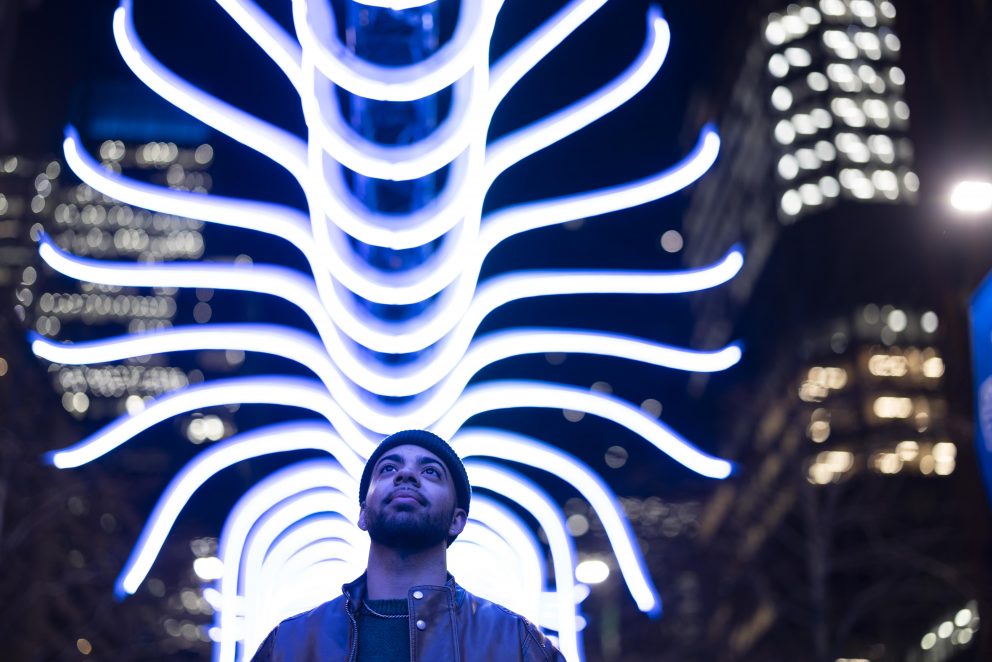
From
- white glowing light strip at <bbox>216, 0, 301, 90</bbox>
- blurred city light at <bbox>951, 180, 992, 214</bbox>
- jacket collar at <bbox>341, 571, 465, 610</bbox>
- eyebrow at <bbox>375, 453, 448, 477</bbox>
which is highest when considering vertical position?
blurred city light at <bbox>951, 180, 992, 214</bbox>

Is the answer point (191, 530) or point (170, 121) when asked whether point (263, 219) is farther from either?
point (170, 121)

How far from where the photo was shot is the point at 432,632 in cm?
386

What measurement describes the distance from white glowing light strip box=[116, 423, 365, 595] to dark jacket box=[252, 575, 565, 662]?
371 cm

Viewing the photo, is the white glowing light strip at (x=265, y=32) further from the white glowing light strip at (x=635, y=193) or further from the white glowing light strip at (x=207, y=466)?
the white glowing light strip at (x=207, y=466)

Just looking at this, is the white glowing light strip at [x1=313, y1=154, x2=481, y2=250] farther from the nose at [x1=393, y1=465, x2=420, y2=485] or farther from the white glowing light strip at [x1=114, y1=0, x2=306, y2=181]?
the nose at [x1=393, y1=465, x2=420, y2=485]

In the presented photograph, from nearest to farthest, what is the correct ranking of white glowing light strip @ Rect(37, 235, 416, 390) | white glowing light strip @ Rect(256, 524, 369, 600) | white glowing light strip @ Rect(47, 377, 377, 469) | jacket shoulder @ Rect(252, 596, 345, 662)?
jacket shoulder @ Rect(252, 596, 345, 662) → white glowing light strip @ Rect(37, 235, 416, 390) → white glowing light strip @ Rect(47, 377, 377, 469) → white glowing light strip @ Rect(256, 524, 369, 600)

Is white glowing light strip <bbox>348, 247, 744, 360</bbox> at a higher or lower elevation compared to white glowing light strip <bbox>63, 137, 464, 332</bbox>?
lower

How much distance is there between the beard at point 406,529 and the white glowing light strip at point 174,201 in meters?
3.84

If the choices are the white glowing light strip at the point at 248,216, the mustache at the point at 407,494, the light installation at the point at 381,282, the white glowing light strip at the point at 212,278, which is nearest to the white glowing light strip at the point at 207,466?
the light installation at the point at 381,282

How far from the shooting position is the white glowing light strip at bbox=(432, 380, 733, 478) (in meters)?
8.09

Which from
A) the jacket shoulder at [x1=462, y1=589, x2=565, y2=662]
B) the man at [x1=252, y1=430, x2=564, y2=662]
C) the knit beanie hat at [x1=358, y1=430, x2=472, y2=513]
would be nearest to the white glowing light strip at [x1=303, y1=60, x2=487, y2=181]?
the knit beanie hat at [x1=358, y1=430, x2=472, y2=513]

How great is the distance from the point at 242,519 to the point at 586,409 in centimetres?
253

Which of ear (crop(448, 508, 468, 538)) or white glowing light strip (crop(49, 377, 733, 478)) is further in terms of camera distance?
white glowing light strip (crop(49, 377, 733, 478))

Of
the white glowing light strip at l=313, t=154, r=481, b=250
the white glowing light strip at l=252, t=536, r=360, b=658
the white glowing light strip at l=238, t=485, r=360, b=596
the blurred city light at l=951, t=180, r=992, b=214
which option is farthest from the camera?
Answer: the blurred city light at l=951, t=180, r=992, b=214
